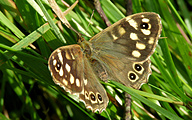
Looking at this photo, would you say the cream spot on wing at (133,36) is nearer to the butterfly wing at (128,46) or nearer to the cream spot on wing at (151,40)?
the butterfly wing at (128,46)

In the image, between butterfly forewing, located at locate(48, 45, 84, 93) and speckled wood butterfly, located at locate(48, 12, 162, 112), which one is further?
speckled wood butterfly, located at locate(48, 12, 162, 112)

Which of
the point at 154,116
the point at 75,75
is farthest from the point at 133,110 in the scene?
the point at 75,75

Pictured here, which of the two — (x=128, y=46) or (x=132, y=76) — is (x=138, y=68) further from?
(x=128, y=46)

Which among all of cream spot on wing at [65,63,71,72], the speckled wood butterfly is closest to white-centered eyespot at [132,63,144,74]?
the speckled wood butterfly

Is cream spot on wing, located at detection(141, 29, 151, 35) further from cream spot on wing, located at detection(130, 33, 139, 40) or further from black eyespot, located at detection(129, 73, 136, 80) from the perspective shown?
black eyespot, located at detection(129, 73, 136, 80)

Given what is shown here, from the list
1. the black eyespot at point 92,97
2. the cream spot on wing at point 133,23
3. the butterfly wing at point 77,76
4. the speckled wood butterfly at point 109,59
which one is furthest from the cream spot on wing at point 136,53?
the black eyespot at point 92,97

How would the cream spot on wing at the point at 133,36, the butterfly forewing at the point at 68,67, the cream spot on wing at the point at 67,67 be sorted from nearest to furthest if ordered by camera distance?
the butterfly forewing at the point at 68,67 → the cream spot on wing at the point at 67,67 → the cream spot on wing at the point at 133,36

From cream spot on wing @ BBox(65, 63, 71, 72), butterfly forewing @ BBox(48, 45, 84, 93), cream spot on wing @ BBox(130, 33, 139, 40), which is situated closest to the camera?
butterfly forewing @ BBox(48, 45, 84, 93)

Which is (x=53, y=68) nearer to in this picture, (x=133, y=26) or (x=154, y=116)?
(x=133, y=26)
